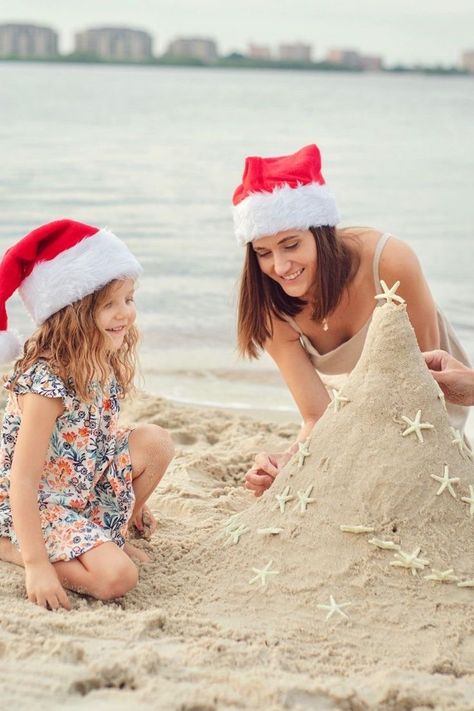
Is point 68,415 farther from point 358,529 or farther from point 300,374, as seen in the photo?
point 300,374

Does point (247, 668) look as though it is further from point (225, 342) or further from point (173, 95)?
point (173, 95)

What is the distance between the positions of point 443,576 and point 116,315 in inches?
54.4

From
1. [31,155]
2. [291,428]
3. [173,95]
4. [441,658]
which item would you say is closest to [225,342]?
[291,428]

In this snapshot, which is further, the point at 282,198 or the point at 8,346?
the point at 282,198

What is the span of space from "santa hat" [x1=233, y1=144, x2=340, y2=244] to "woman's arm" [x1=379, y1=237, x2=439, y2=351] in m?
0.29

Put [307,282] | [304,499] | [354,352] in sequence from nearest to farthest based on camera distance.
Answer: [304,499], [307,282], [354,352]

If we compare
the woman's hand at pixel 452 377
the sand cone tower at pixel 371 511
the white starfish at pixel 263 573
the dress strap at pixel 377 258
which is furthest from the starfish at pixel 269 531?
the dress strap at pixel 377 258

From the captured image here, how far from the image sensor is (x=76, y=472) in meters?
3.49

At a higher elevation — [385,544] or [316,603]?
[385,544]

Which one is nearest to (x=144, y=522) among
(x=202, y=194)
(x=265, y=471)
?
(x=265, y=471)

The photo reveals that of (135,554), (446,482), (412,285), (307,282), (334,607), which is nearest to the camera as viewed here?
(334,607)

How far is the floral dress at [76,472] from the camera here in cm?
336

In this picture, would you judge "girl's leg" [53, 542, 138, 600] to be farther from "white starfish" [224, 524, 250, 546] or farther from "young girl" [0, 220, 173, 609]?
"white starfish" [224, 524, 250, 546]

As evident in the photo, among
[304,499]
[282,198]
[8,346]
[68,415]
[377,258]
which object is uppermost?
[282,198]
